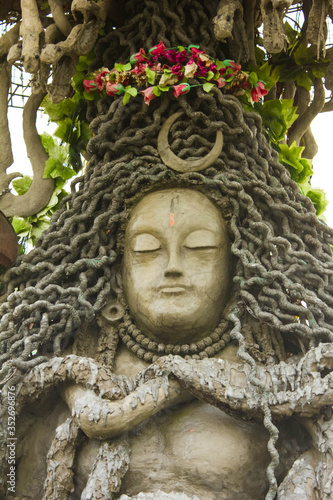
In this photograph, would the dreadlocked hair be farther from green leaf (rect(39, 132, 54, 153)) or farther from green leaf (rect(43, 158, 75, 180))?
green leaf (rect(39, 132, 54, 153))

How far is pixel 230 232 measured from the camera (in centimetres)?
353

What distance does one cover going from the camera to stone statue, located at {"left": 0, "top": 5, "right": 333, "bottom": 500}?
294 centimetres

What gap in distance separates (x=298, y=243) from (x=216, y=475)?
44.7 inches

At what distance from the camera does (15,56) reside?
11.1 feet

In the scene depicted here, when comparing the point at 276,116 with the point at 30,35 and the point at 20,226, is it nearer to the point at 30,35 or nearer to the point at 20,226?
the point at 30,35

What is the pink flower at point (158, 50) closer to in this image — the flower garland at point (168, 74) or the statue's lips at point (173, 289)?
the flower garland at point (168, 74)

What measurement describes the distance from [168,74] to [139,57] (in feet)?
0.67

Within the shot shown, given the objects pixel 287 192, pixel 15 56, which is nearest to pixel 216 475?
pixel 287 192

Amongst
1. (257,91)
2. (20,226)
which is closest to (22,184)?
(20,226)

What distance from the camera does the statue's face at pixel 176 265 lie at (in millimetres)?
3303

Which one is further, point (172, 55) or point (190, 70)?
point (172, 55)

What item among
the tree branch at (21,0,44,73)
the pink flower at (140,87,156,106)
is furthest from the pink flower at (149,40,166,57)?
the tree branch at (21,0,44,73)

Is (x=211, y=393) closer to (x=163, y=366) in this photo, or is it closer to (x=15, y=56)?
(x=163, y=366)

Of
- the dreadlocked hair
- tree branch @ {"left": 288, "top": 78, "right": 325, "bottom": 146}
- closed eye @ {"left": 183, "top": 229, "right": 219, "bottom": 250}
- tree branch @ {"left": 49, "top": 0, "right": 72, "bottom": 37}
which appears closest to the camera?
the dreadlocked hair
